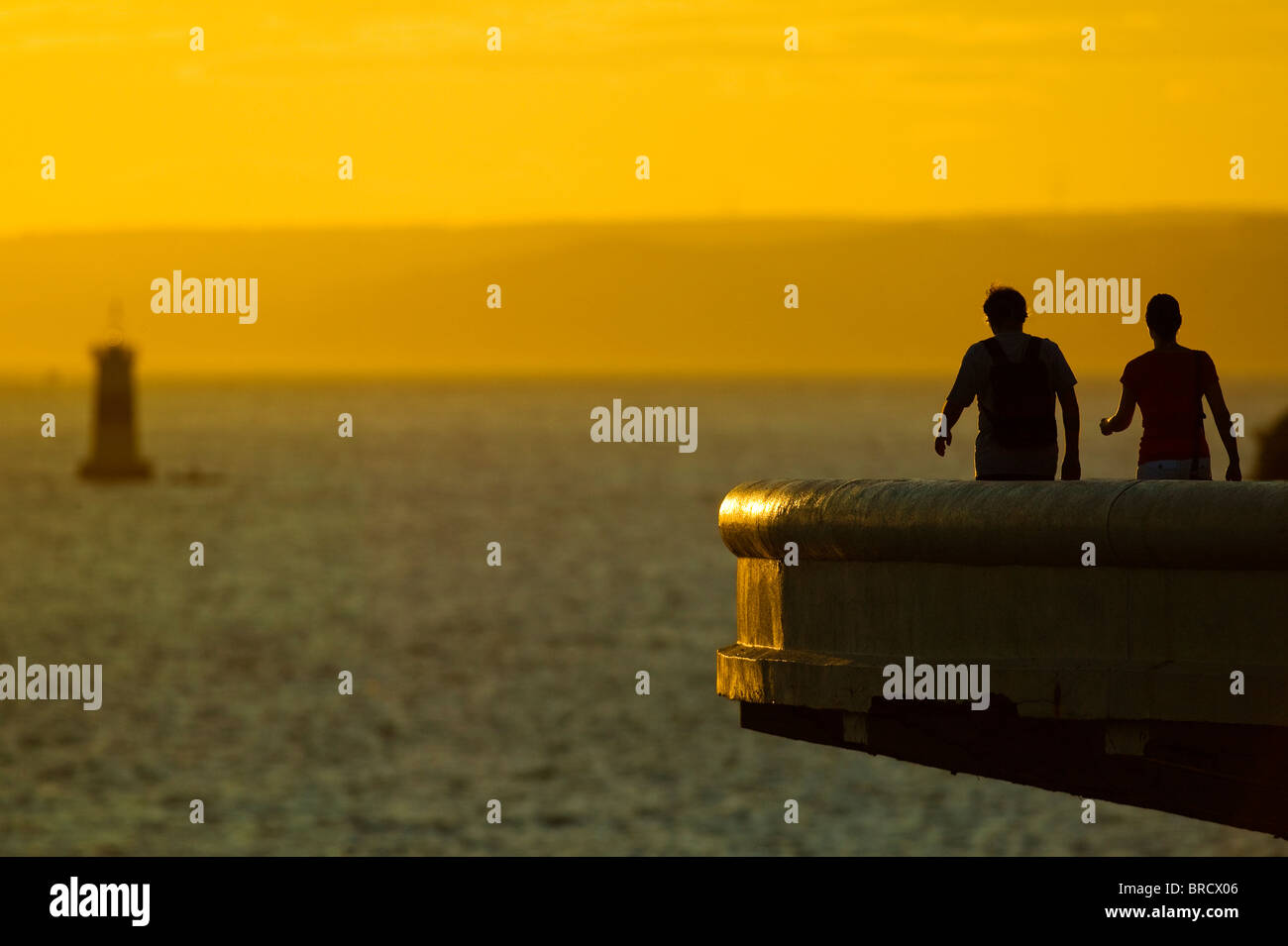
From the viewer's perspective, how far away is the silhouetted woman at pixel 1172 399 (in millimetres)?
12031

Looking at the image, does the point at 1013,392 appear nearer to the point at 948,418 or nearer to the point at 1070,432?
the point at 948,418

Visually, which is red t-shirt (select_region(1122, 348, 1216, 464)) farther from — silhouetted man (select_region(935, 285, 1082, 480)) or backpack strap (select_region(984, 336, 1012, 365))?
backpack strap (select_region(984, 336, 1012, 365))

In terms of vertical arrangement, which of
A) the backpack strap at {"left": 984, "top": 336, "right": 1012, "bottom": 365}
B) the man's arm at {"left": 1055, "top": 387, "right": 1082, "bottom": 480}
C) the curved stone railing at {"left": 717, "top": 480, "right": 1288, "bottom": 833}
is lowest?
the curved stone railing at {"left": 717, "top": 480, "right": 1288, "bottom": 833}

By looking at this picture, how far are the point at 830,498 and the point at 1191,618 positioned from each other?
199 centimetres

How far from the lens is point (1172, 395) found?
475 inches

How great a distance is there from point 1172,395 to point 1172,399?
21mm

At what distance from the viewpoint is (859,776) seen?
7044cm

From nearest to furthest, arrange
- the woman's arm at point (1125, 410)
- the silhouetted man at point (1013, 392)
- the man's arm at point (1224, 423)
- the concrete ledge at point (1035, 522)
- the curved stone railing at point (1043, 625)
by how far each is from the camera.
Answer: the concrete ledge at point (1035, 522) → the curved stone railing at point (1043, 625) → the silhouetted man at point (1013, 392) → the man's arm at point (1224, 423) → the woman's arm at point (1125, 410)

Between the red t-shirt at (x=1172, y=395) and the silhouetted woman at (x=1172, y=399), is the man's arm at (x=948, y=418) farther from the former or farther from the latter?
the red t-shirt at (x=1172, y=395)

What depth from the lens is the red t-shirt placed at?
12023 millimetres

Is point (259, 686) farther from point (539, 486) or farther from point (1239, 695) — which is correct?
point (539, 486)

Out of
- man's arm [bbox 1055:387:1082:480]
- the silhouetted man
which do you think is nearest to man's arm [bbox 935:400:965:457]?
the silhouetted man

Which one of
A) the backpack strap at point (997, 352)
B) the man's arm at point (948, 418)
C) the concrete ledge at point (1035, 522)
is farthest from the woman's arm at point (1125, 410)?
the concrete ledge at point (1035, 522)
